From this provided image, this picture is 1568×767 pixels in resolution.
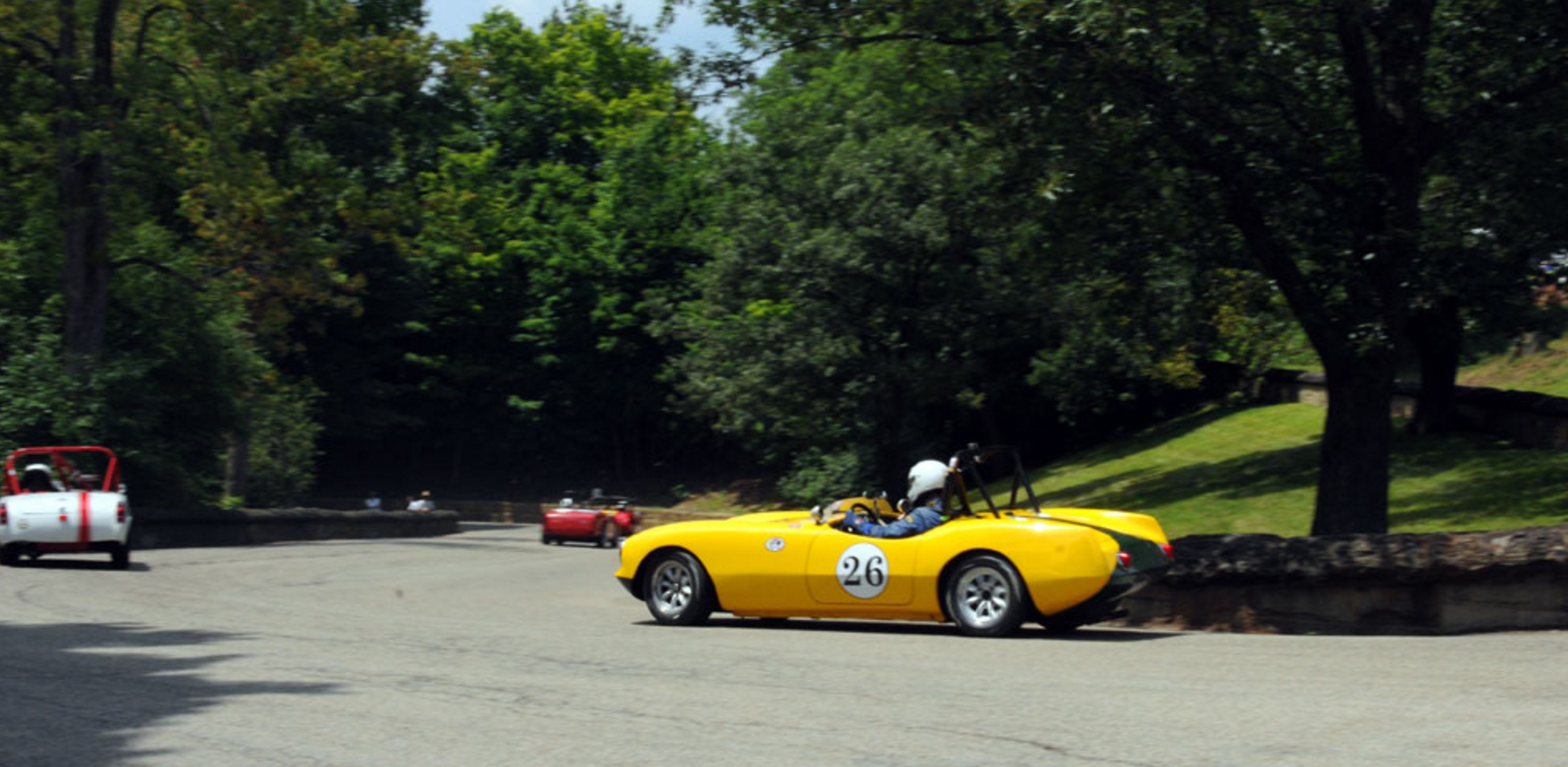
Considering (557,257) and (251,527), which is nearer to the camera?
(251,527)

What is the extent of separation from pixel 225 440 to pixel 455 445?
91.5 feet

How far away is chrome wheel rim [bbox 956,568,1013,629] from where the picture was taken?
1202cm

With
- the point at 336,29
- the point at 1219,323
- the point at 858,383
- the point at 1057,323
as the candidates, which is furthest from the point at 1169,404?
the point at 336,29

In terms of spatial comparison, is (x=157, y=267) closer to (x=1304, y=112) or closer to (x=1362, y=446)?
(x=1304, y=112)

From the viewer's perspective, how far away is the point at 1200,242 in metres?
17.8

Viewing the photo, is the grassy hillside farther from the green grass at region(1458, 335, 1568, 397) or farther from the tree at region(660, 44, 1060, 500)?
the tree at region(660, 44, 1060, 500)

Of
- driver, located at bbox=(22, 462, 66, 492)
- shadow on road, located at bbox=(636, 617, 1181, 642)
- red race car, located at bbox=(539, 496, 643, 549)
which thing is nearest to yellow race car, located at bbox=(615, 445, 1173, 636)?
shadow on road, located at bbox=(636, 617, 1181, 642)

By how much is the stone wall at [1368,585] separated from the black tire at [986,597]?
1.81 metres

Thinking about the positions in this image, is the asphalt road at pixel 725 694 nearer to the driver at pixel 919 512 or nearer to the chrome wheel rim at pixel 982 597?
the chrome wheel rim at pixel 982 597

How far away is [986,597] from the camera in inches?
476

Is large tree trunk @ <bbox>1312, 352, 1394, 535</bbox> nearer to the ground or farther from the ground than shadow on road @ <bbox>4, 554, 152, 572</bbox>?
farther from the ground

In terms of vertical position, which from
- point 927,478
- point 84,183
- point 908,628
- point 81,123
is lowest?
point 908,628

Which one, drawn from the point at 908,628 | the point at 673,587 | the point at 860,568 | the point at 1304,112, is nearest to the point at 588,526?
the point at 1304,112

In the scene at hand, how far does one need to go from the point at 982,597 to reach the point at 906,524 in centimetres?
91
